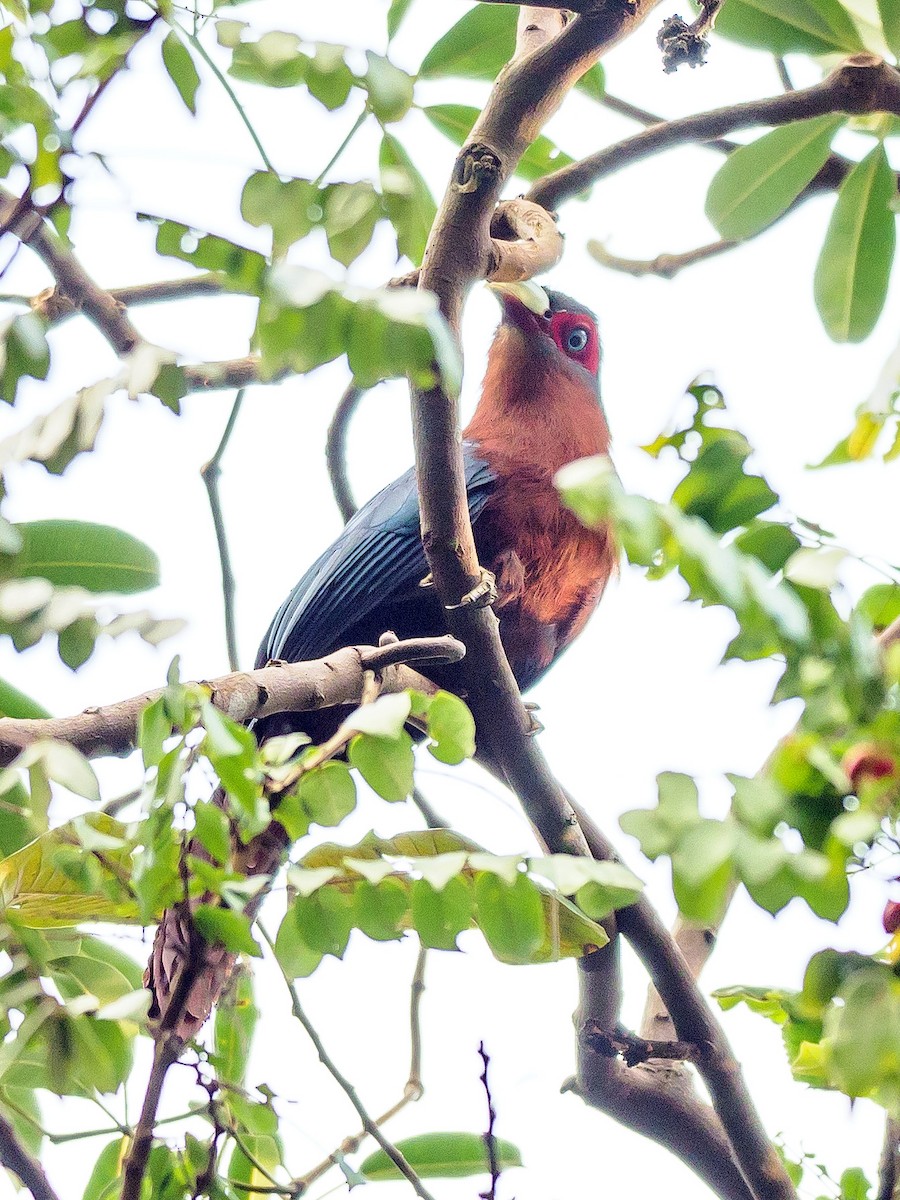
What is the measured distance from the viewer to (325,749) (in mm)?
850

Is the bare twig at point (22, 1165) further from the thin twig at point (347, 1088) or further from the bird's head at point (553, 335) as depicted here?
the bird's head at point (553, 335)

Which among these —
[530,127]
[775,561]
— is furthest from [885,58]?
[775,561]

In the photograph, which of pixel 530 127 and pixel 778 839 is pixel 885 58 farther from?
pixel 778 839

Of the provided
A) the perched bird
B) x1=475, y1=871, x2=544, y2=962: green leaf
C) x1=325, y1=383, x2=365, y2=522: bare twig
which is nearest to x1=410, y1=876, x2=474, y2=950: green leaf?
x1=475, y1=871, x2=544, y2=962: green leaf

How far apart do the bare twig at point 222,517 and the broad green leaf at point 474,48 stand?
0.56 metres

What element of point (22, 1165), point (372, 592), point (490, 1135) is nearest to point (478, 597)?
point (372, 592)

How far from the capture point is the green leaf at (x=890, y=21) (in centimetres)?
137

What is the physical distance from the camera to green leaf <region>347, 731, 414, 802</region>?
87 cm

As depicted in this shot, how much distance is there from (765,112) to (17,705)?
3.46ft

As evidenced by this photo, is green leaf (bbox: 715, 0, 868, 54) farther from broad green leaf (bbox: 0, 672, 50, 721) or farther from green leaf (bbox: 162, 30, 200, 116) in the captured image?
broad green leaf (bbox: 0, 672, 50, 721)

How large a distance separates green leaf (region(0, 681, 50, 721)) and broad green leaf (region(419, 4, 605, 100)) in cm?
104

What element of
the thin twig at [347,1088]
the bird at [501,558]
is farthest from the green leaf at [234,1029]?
the bird at [501,558]

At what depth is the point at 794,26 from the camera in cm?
139

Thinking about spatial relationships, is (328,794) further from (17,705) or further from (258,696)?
(17,705)
